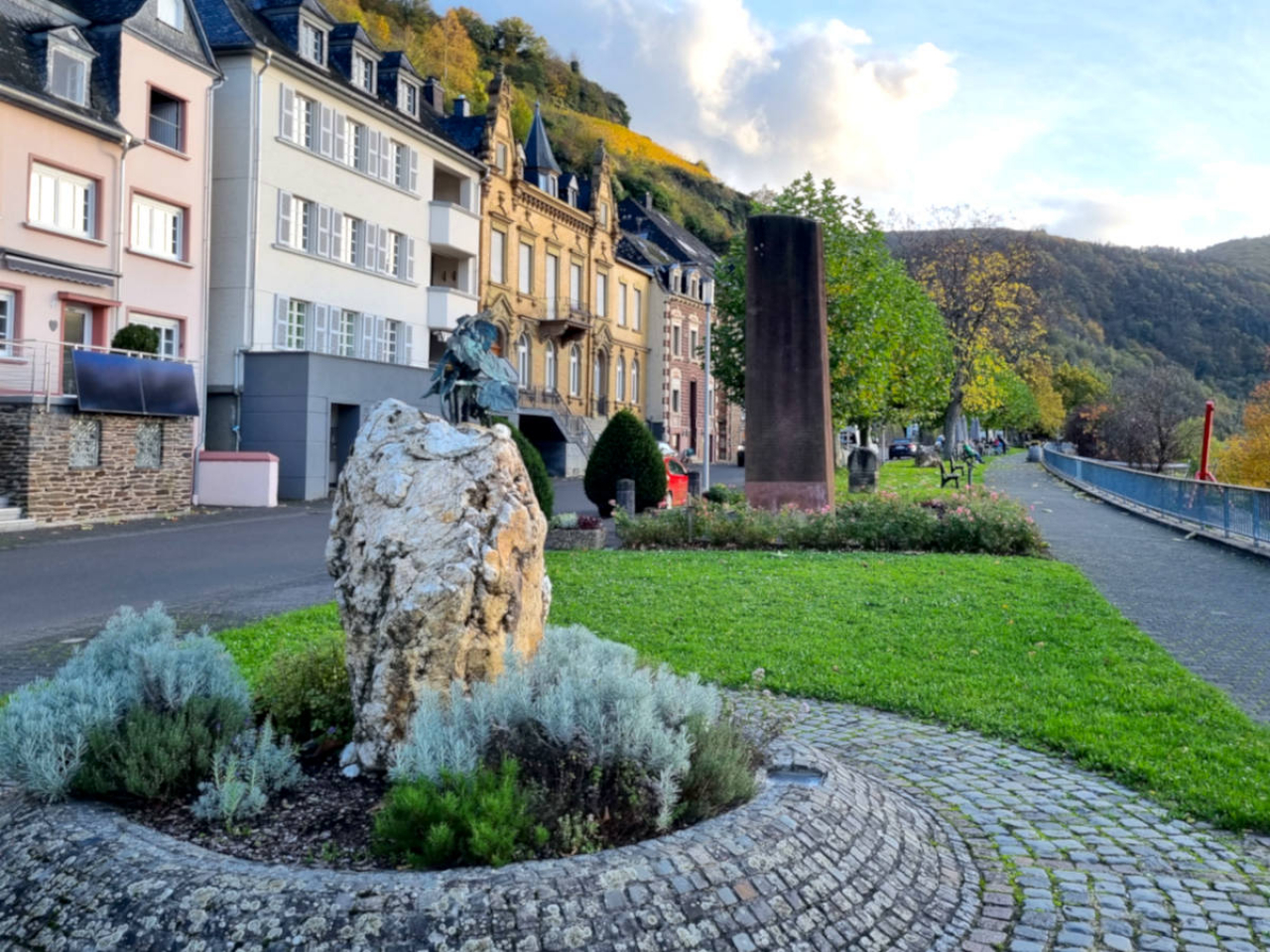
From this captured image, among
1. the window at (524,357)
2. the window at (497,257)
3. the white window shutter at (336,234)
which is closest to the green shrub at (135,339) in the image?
the white window shutter at (336,234)

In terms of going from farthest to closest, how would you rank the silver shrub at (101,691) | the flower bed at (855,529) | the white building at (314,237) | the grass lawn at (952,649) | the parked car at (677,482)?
the white building at (314,237), the parked car at (677,482), the flower bed at (855,529), the grass lawn at (952,649), the silver shrub at (101,691)

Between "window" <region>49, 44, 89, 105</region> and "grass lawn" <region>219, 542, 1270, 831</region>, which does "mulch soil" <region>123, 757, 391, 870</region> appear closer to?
"grass lawn" <region>219, 542, 1270, 831</region>

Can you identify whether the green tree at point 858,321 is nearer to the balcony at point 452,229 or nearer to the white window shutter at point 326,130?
the balcony at point 452,229

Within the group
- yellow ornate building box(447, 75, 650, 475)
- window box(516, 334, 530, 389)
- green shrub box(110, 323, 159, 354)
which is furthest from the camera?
window box(516, 334, 530, 389)

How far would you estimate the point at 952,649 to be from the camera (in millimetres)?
9438

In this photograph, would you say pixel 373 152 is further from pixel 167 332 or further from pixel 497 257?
pixel 497 257

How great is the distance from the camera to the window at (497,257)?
4266 centimetres

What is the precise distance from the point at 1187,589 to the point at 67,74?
24.9m

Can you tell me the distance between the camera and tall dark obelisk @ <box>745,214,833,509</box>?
18.9 m

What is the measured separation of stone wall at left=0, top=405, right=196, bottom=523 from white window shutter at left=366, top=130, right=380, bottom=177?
1192 cm

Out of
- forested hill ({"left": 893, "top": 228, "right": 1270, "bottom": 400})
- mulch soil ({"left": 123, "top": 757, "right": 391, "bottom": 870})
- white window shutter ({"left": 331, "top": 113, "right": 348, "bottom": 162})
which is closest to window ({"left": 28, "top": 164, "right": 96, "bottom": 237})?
white window shutter ({"left": 331, "top": 113, "right": 348, "bottom": 162})

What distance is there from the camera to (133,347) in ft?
78.3

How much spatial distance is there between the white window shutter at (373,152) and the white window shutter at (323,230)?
107 inches

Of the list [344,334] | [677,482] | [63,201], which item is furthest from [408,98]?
[677,482]
